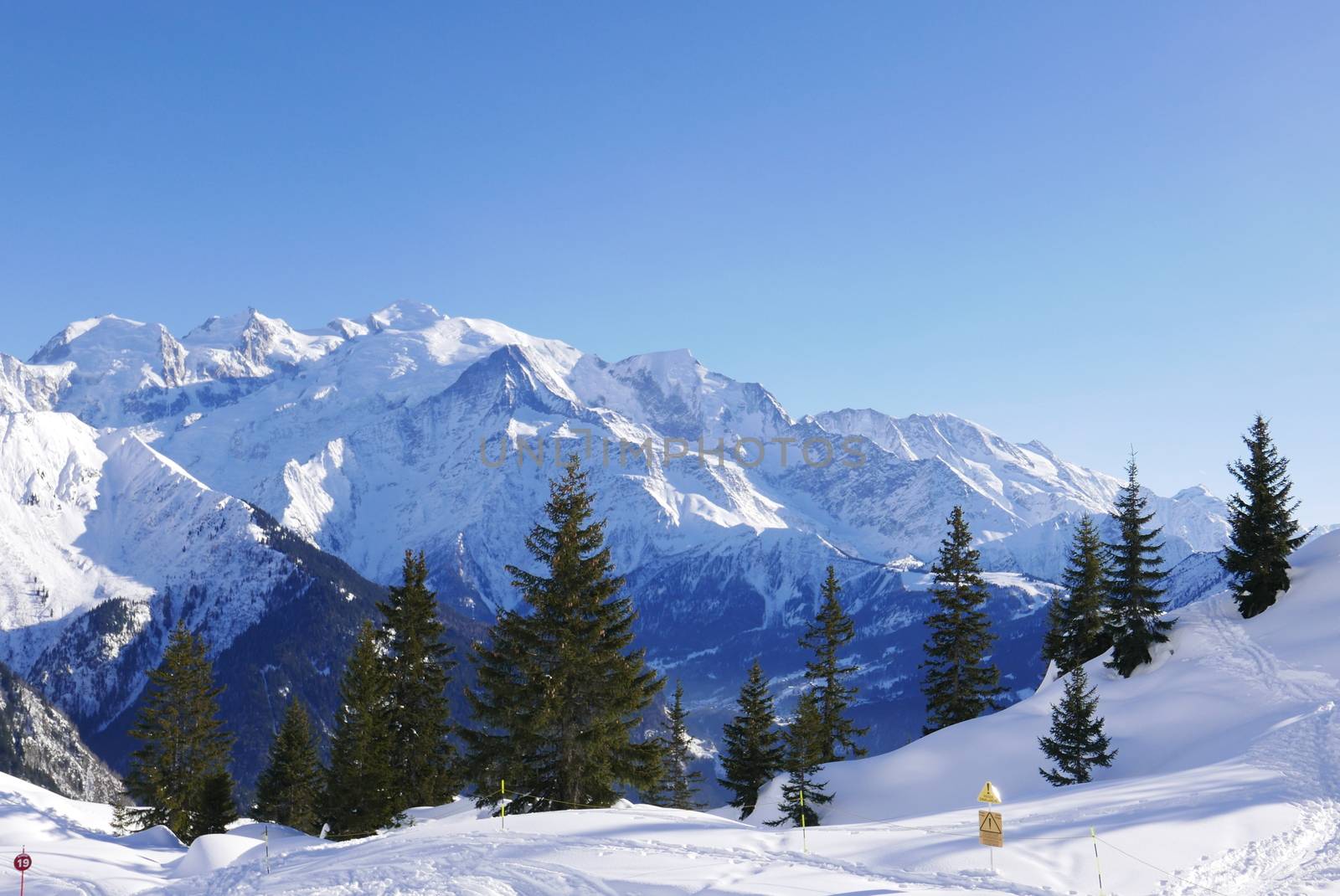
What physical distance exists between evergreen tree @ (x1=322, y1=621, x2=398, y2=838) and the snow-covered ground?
2787 mm

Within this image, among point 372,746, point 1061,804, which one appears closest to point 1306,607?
point 1061,804

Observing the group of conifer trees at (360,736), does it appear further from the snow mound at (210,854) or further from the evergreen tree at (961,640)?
the evergreen tree at (961,640)

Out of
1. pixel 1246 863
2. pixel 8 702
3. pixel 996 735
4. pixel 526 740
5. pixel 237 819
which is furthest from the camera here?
pixel 8 702

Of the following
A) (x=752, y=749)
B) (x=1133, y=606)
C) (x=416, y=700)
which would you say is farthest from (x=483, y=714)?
(x=1133, y=606)

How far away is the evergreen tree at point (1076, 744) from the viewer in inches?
1471

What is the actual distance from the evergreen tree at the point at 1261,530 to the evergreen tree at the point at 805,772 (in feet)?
82.4

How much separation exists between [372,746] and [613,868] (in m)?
22.1

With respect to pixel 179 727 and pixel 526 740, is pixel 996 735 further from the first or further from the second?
pixel 179 727

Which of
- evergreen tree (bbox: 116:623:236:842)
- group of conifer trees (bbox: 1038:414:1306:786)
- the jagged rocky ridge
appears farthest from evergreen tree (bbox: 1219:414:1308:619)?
the jagged rocky ridge

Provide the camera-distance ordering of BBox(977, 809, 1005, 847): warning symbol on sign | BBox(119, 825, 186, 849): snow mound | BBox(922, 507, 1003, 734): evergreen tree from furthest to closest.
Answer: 1. BBox(922, 507, 1003, 734): evergreen tree
2. BBox(119, 825, 186, 849): snow mound
3. BBox(977, 809, 1005, 847): warning symbol on sign

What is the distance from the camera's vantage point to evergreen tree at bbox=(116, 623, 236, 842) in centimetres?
4775

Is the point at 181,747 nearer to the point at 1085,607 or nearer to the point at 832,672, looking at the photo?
the point at 832,672

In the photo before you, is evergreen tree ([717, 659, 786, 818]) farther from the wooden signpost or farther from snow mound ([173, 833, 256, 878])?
the wooden signpost

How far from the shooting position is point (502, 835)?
70.8 feet
